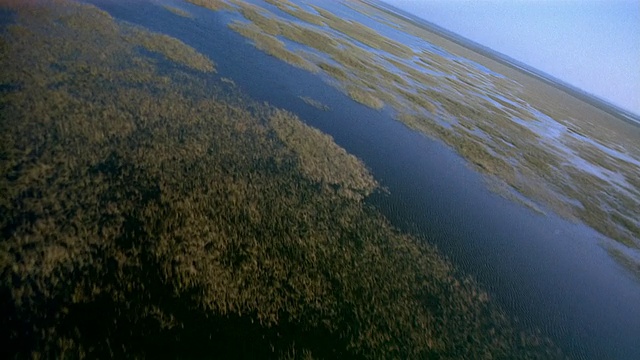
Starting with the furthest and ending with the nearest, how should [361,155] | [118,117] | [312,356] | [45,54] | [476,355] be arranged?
[361,155] < [45,54] < [118,117] < [476,355] < [312,356]

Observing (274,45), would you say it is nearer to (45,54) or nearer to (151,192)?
(45,54)

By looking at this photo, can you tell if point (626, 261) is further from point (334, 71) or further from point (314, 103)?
point (334, 71)

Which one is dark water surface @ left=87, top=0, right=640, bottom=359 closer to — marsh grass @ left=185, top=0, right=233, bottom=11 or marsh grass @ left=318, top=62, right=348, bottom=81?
marsh grass @ left=318, top=62, right=348, bottom=81

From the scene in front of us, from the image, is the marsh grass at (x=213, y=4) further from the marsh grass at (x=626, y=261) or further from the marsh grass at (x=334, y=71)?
the marsh grass at (x=626, y=261)

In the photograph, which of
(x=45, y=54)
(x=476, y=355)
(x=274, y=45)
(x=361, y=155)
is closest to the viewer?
(x=476, y=355)

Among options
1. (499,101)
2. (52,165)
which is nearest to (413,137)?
(52,165)

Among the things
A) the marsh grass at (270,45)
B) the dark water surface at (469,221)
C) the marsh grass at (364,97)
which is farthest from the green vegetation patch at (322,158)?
the marsh grass at (270,45)

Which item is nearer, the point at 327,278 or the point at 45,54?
the point at 327,278
